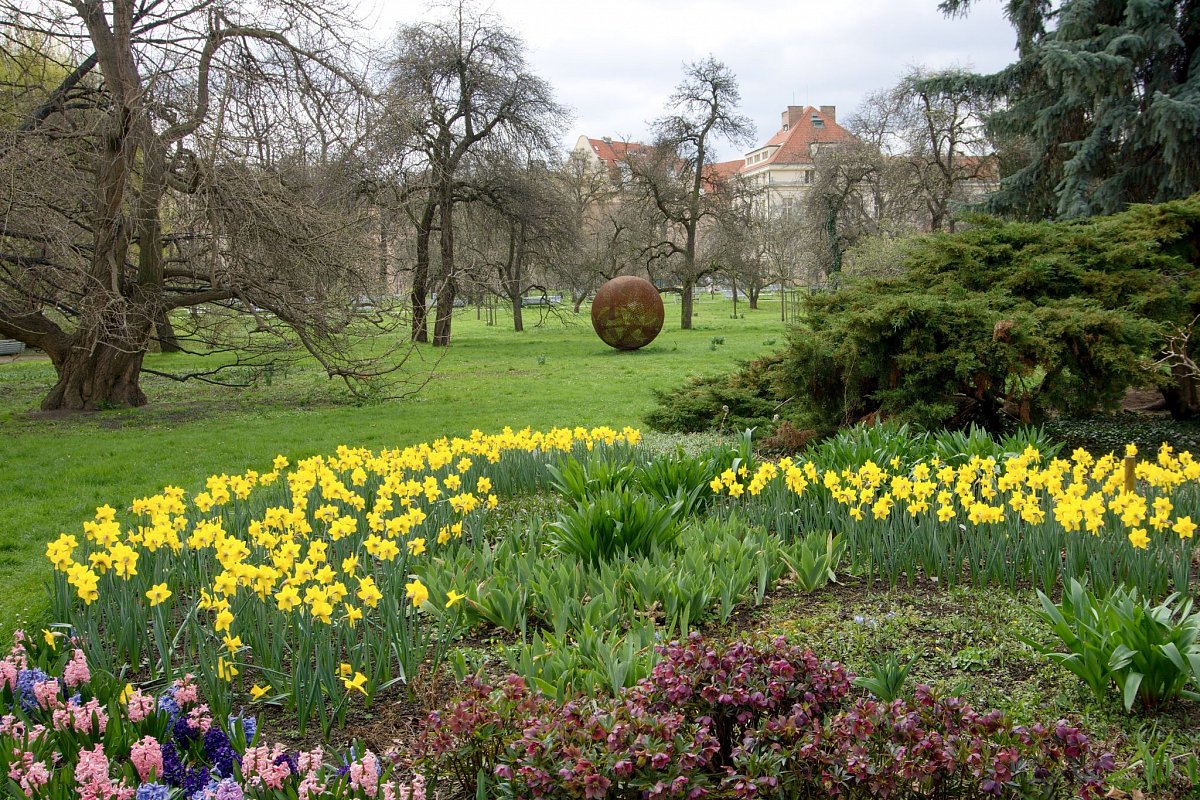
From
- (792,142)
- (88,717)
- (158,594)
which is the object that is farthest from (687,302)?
(792,142)

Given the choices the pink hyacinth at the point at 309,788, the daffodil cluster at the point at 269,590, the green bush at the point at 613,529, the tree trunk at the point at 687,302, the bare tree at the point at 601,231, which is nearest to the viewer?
the pink hyacinth at the point at 309,788

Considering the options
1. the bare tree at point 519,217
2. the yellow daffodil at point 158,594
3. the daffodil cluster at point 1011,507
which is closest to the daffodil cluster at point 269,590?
the yellow daffodil at point 158,594

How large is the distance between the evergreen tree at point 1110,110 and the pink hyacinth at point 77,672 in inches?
537

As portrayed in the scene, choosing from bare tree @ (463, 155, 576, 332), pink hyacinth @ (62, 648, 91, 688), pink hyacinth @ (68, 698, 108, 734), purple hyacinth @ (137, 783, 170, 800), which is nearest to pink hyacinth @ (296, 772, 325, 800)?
purple hyacinth @ (137, 783, 170, 800)

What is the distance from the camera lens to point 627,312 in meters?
20.8

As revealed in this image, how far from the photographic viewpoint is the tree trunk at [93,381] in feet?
38.5

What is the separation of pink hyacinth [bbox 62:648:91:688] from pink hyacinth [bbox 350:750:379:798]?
3.94ft

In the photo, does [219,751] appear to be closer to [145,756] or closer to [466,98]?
[145,756]

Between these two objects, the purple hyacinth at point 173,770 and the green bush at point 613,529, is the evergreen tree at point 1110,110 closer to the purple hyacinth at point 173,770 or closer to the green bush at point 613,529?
the green bush at point 613,529

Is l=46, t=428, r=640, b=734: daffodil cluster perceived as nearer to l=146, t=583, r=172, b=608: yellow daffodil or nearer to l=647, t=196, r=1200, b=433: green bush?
l=146, t=583, r=172, b=608: yellow daffodil

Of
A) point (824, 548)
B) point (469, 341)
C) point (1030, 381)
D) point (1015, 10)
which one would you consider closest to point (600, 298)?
point (469, 341)

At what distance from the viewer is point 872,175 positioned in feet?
102

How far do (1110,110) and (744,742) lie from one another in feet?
45.2

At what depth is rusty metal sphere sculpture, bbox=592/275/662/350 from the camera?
2078cm
